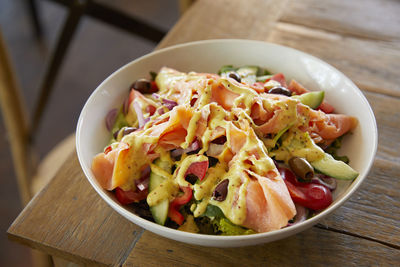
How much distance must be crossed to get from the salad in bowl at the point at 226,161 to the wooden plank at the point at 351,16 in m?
0.82

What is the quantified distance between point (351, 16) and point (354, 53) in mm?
305

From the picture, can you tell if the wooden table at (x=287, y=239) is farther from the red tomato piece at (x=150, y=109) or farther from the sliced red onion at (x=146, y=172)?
the red tomato piece at (x=150, y=109)

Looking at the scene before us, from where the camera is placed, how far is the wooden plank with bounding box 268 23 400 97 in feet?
5.70

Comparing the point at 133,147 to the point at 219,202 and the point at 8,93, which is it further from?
the point at 8,93

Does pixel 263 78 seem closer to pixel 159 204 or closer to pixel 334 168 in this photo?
pixel 334 168

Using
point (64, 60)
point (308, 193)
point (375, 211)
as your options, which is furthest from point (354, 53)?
point (64, 60)

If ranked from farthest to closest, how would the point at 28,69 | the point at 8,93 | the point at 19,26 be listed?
1. the point at 19,26
2. the point at 28,69
3. the point at 8,93

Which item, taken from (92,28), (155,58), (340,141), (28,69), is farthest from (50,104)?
(340,141)

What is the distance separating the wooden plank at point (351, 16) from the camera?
199cm

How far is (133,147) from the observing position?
1164 mm

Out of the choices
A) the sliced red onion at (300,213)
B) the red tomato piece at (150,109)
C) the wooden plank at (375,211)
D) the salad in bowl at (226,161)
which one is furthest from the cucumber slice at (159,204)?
the wooden plank at (375,211)

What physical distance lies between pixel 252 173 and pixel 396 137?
0.70 m

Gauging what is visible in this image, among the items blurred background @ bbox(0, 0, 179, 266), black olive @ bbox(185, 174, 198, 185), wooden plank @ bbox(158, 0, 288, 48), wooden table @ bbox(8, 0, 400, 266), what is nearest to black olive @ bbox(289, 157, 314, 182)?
wooden table @ bbox(8, 0, 400, 266)

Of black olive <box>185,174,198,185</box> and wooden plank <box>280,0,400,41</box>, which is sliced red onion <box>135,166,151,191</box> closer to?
black olive <box>185,174,198,185</box>
